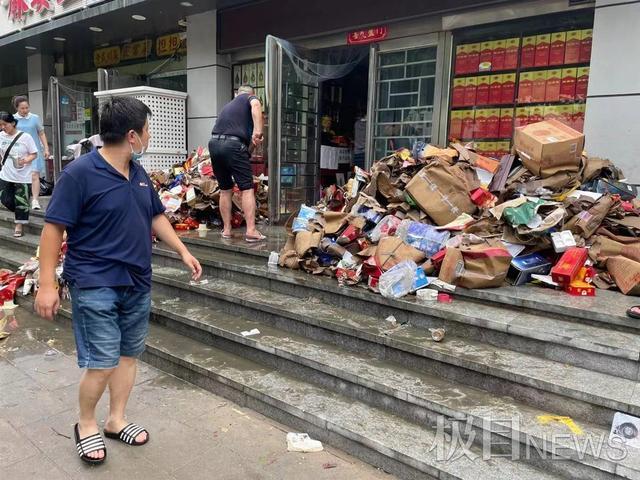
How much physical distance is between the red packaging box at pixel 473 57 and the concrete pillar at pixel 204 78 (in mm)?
4095

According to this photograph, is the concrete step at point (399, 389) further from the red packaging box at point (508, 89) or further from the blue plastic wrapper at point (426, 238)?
the red packaging box at point (508, 89)

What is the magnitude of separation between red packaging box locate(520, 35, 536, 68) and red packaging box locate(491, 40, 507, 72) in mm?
207

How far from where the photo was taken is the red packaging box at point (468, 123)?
5.91 metres

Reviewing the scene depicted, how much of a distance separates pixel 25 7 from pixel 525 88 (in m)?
9.01

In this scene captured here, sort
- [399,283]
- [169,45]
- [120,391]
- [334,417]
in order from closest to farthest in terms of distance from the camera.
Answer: [120,391] → [334,417] → [399,283] → [169,45]

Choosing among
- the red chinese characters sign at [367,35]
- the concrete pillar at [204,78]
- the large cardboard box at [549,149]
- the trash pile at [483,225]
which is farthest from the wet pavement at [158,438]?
the concrete pillar at [204,78]

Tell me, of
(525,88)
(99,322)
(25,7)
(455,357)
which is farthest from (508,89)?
(25,7)

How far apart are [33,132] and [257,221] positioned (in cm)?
347

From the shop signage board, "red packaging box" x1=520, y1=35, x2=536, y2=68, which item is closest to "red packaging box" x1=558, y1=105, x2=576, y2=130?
"red packaging box" x1=520, y1=35, x2=536, y2=68

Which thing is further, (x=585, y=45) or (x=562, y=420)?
(x=585, y=45)

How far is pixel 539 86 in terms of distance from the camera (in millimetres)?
5445

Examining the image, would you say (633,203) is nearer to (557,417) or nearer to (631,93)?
(631,93)

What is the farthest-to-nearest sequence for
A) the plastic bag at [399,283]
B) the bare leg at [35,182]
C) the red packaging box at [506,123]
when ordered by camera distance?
the bare leg at [35,182], the red packaging box at [506,123], the plastic bag at [399,283]

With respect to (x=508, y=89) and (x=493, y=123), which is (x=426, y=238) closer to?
(x=493, y=123)
